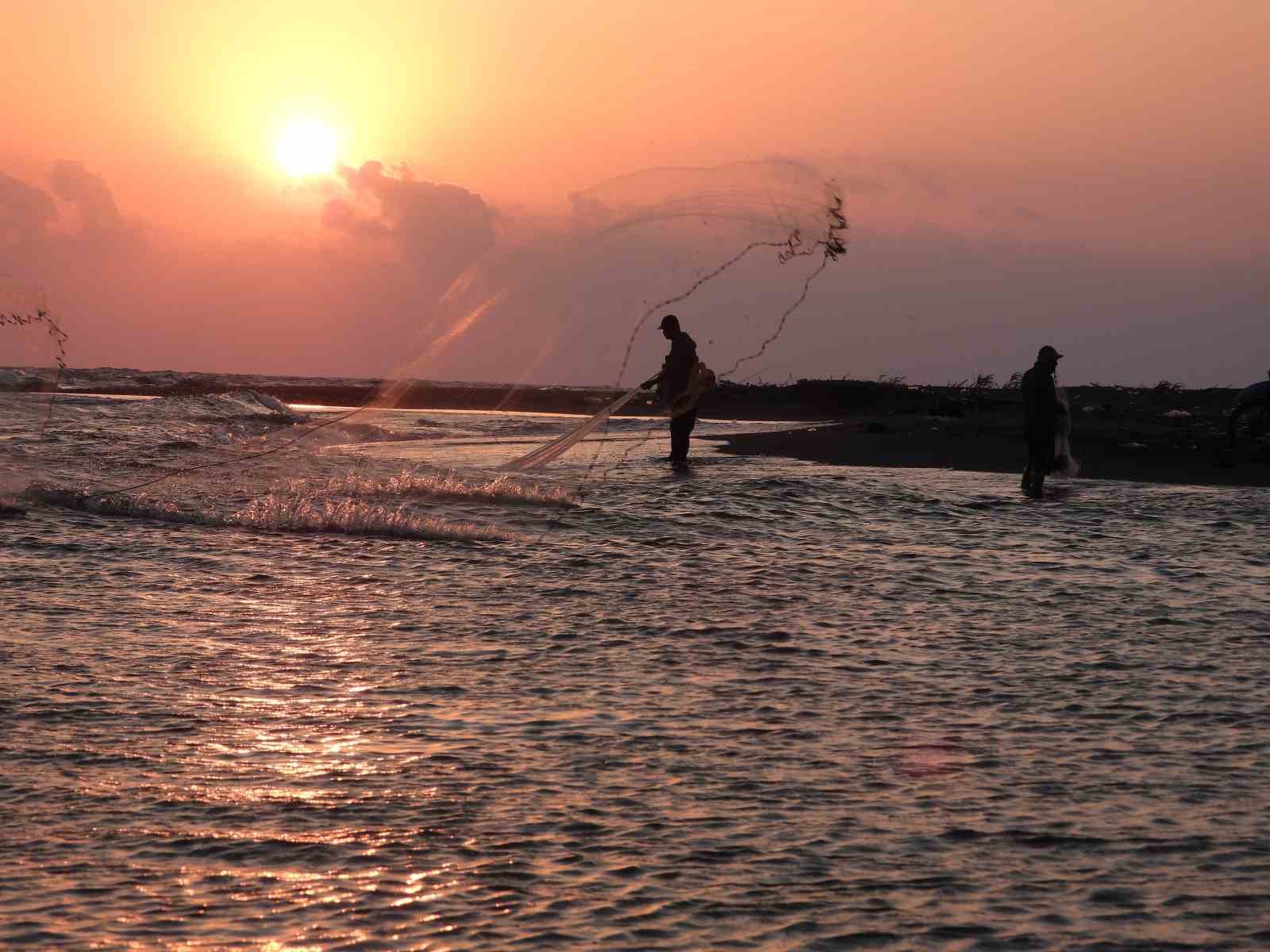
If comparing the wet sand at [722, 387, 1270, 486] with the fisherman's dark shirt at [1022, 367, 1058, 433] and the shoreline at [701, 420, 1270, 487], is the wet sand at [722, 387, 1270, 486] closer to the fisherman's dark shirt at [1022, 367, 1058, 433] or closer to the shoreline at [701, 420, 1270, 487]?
the shoreline at [701, 420, 1270, 487]

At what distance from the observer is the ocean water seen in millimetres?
4090

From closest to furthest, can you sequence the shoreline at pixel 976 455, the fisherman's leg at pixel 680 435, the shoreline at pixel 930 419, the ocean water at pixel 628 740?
1. the ocean water at pixel 628 740
2. the shoreline at pixel 976 455
3. the fisherman's leg at pixel 680 435
4. the shoreline at pixel 930 419

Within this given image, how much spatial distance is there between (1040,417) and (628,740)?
12.9 meters

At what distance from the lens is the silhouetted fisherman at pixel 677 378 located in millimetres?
20750

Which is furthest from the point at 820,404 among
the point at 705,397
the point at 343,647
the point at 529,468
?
the point at 343,647

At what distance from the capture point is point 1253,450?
23109 millimetres

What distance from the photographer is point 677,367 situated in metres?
20.9

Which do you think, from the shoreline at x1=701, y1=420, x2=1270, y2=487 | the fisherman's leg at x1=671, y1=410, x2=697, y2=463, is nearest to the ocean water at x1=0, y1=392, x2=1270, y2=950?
the shoreline at x1=701, y1=420, x2=1270, y2=487

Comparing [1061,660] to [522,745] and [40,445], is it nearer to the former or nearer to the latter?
[522,745]

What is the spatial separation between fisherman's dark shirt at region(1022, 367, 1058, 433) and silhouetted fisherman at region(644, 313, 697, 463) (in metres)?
5.19

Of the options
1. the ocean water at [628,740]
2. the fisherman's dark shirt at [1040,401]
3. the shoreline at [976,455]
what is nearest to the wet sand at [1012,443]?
the shoreline at [976,455]

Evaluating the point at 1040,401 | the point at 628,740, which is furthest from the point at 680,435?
the point at 628,740

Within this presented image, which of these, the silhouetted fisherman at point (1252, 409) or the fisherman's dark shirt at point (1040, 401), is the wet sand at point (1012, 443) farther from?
the fisherman's dark shirt at point (1040, 401)

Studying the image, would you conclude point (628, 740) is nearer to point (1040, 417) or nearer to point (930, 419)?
point (1040, 417)
